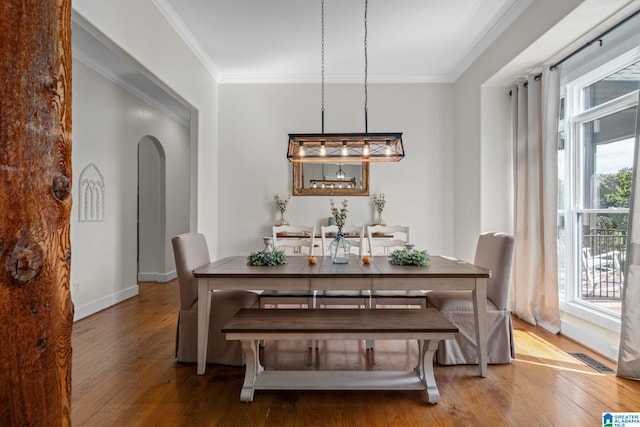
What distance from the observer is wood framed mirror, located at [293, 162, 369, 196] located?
208 inches

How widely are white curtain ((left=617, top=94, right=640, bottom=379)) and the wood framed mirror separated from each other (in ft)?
10.3

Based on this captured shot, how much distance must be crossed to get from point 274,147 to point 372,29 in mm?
2050

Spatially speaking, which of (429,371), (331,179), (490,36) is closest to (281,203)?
(331,179)

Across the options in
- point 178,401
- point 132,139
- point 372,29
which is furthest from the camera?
point 132,139

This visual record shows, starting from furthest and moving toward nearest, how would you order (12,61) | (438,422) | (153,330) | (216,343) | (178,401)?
(153,330) < (216,343) < (178,401) < (438,422) < (12,61)

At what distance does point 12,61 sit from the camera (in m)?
0.72

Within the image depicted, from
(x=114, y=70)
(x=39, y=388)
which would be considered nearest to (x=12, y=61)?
(x=39, y=388)

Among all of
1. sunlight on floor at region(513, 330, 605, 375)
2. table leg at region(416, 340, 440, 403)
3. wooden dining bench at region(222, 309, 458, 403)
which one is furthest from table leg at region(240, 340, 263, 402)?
sunlight on floor at region(513, 330, 605, 375)

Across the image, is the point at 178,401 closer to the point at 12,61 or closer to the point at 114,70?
the point at 12,61

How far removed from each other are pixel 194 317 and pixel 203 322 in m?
0.24

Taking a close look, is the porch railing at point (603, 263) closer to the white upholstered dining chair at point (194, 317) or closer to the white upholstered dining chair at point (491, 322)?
the white upholstered dining chair at point (491, 322)

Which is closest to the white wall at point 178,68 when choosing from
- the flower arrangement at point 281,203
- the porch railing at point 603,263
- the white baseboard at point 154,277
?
the flower arrangement at point 281,203

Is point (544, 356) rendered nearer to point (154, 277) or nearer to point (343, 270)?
point (343, 270)

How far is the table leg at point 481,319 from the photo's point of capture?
251 cm
